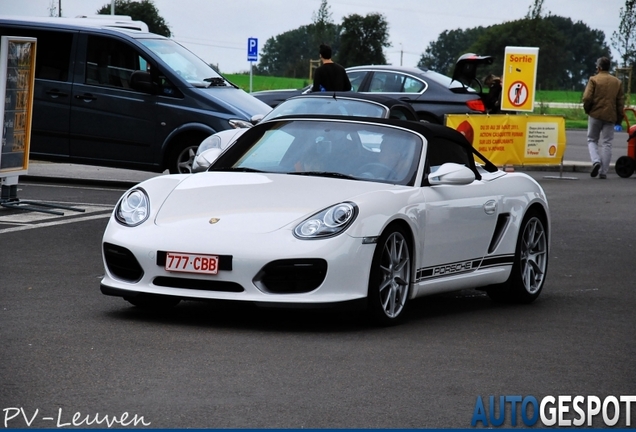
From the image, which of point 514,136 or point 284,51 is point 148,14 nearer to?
point 514,136

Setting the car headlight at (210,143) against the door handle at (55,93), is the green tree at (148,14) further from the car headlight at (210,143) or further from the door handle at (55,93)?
the car headlight at (210,143)

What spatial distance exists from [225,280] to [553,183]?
1446cm

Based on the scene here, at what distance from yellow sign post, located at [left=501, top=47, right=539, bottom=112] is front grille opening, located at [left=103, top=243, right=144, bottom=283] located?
16.6 meters

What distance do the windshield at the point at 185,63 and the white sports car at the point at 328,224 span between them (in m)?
8.17

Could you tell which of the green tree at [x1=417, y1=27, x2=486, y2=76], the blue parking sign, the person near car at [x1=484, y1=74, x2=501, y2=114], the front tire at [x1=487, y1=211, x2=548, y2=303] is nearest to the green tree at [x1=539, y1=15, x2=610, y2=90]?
the green tree at [x1=417, y1=27, x2=486, y2=76]

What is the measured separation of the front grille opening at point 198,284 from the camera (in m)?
Answer: 7.52

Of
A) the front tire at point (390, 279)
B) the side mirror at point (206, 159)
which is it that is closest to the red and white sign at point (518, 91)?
the side mirror at point (206, 159)

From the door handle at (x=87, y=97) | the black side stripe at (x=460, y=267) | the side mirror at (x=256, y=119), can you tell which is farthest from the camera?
the door handle at (x=87, y=97)

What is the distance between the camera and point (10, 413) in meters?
5.25

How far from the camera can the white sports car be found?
7.50m

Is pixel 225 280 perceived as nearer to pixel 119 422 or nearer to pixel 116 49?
pixel 119 422

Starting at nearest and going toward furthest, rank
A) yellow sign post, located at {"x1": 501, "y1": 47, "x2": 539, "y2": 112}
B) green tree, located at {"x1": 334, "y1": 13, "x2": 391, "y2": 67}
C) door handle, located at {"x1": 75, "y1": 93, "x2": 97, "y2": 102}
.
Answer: door handle, located at {"x1": 75, "y1": 93, "x2": 97, "y2": 102} → yellow sign post, located at {"x1": 501, "y1": 47, "x2": 539, "y2": 112} → green tree, located at {"x1": 334, "y1": 13, "x2": 391, "y2": 67}

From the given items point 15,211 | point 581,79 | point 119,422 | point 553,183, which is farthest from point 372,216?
point 581,79

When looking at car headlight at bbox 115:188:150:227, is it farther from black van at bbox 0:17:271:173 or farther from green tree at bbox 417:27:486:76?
green tree at bbox 417:27:486:76
